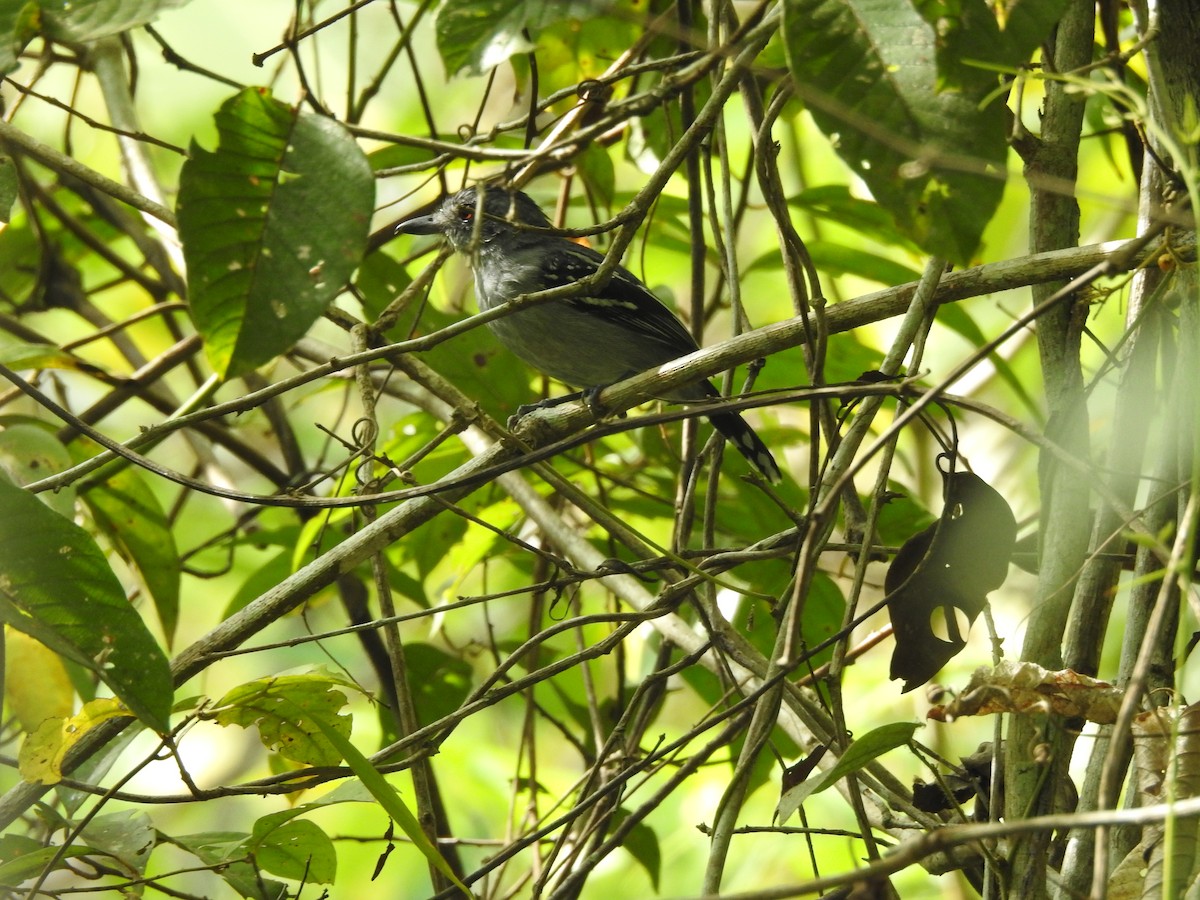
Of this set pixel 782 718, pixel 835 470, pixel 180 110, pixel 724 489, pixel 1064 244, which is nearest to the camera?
pixel 835 470

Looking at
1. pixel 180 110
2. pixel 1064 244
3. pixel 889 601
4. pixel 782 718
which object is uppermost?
pixel 180 110

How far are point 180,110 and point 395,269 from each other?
3.93 meters

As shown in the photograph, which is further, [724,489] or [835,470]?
[724,489]

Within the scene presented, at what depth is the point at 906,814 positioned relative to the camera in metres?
2.45

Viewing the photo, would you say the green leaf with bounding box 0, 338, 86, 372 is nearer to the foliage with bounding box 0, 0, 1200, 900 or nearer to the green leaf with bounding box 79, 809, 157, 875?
the foliage with bounding box 0, 0, 1200, 900

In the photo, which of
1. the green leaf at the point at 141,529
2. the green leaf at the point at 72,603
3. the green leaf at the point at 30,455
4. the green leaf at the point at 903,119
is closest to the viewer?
the green leaf at the point at 903,119

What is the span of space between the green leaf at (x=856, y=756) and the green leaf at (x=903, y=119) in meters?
0.85

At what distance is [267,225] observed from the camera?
5.66 feet

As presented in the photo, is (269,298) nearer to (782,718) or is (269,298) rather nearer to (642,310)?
(782,718)

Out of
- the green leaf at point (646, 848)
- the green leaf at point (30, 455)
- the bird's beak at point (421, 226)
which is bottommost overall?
the green leaf at point (646, 848)

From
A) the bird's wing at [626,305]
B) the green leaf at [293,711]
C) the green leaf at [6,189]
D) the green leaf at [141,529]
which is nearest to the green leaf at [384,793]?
the green leaf at [293,711]

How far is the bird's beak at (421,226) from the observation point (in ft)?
15.0

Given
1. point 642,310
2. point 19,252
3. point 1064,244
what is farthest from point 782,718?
point 19,252

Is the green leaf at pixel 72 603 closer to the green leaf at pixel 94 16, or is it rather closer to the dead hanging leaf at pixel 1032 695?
the green leaf at pixel 94 16
